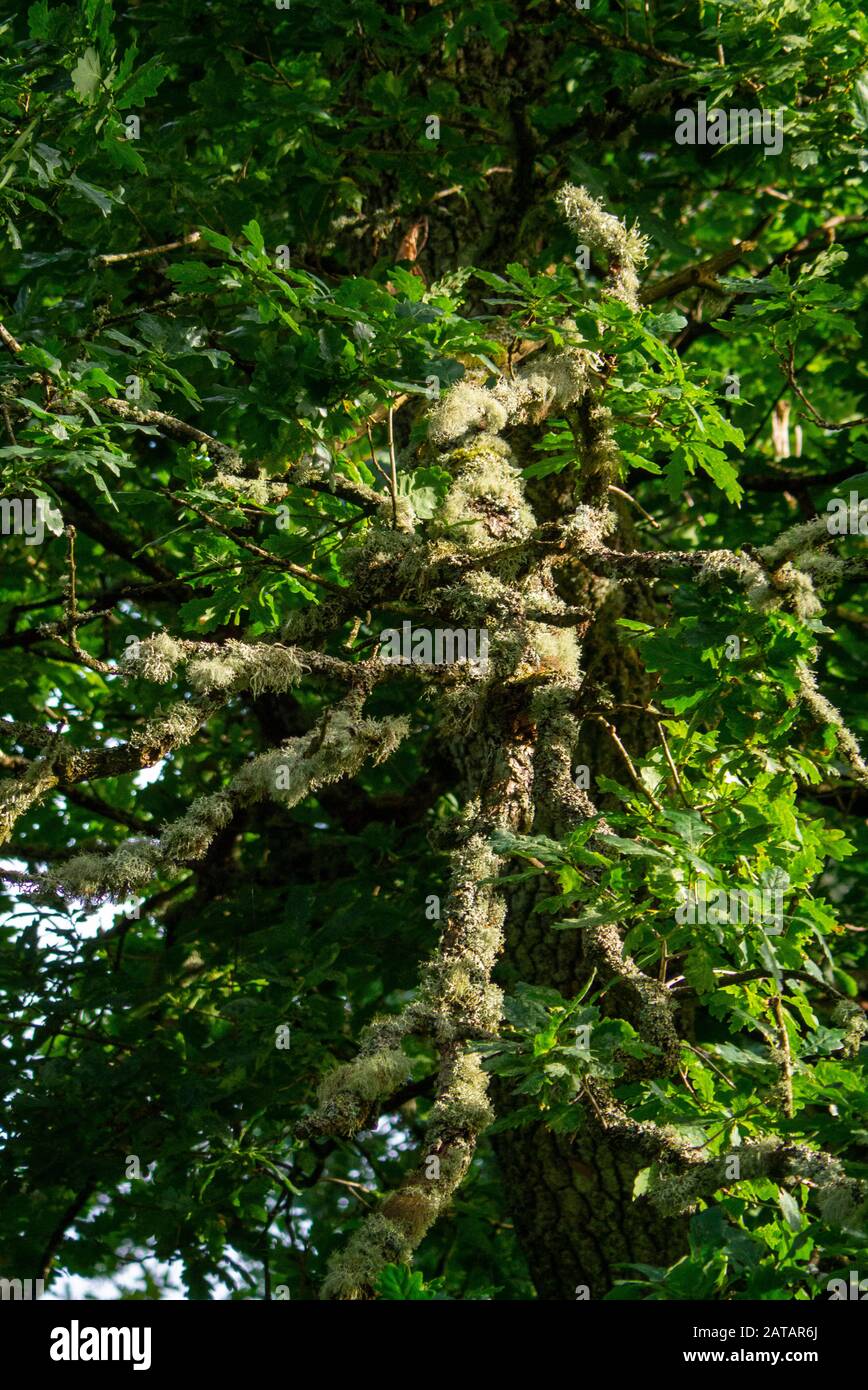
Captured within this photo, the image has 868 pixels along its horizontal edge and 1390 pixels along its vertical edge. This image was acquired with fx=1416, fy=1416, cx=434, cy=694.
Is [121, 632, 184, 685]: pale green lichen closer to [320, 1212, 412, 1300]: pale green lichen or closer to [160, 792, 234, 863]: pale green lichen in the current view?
[160, 792, 234, 863]: pale green lichen

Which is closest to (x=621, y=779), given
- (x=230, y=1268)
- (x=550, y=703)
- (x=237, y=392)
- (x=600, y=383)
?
(x=550, y=703)

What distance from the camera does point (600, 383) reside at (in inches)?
141

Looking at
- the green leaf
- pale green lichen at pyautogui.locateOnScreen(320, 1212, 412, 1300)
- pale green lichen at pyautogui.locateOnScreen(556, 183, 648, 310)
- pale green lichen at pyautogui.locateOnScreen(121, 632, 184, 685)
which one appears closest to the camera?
pale green lichen at pyautogui.locateOnScreen(320, 1212, 412, 1300)

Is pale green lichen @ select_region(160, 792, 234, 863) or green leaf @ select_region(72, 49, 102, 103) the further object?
green leaf @ select_region(72, 49, 102, 103)

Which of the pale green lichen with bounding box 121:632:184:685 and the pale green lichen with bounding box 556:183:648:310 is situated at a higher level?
the pale green lichen with bounding box 556:183:648:310

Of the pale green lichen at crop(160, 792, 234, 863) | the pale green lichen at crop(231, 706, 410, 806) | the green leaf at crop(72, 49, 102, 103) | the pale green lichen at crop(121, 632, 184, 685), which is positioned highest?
the green leaf at crop(72, 49, 102, 103)

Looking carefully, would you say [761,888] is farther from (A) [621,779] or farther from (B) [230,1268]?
(B) [230,1268]

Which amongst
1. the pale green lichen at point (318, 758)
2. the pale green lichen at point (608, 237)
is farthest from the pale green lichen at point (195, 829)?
the pale green lichen at point (608, 237)

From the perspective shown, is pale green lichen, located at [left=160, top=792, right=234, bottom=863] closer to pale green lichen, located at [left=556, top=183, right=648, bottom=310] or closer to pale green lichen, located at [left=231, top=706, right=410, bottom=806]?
pale green lichen, located at [left=231, top=706, right=410, bottom=806]

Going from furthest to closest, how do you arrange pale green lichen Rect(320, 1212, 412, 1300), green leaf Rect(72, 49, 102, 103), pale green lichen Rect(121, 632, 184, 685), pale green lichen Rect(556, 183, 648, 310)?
pale green lichen Rect(556, 183, 648, 310) → green leaf Rect(72, 49, 102, 103) → pale green lichen Rect(121, 632, 184, 685) → pale green lichen Rect(320, 1212, 412, 1300)

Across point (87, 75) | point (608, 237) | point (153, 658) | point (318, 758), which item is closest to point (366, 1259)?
point (318, 758)

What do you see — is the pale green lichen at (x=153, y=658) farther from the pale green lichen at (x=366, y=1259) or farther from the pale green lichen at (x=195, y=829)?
the pale green lichen at (x=366, y=1259)

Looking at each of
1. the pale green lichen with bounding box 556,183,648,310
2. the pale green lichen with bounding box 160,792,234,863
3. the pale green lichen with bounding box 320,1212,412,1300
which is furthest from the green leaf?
the pale green lichen with bounding box 320,1212,412,1300
